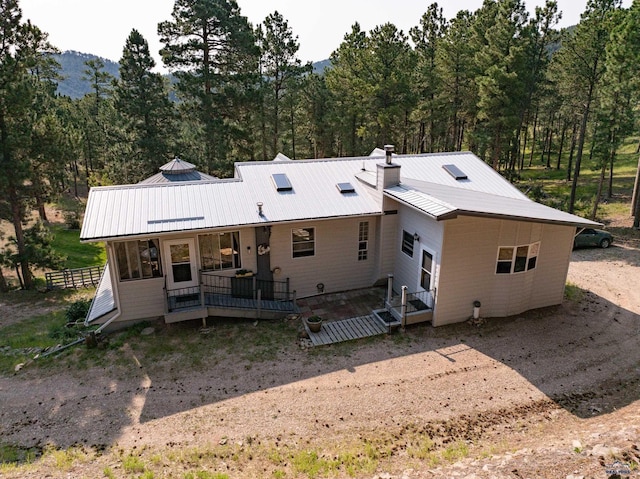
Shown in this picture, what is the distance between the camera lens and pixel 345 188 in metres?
15.9

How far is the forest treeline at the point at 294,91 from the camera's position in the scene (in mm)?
18922

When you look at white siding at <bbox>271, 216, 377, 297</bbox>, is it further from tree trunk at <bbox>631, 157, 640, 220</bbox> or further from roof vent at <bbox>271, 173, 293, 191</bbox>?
tree trunk at <bbox>631, 157, 640, 220</bbox>

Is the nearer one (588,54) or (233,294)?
(233,294)

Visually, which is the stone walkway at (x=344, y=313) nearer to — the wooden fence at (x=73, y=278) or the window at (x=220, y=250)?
the window at (x=220, y=250)

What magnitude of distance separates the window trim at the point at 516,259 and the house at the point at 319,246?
0.04 m

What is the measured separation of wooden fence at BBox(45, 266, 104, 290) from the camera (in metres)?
20.4

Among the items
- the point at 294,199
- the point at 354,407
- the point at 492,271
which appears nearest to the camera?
the point at 354,407

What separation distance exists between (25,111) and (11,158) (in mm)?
2071

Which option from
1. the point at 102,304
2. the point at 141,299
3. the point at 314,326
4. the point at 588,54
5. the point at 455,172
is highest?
the point at 588,54

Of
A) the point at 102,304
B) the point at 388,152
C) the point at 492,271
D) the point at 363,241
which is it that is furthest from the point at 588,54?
the point at 102,304

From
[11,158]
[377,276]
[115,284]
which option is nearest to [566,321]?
[377,276]

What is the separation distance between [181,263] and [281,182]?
470 centimetres

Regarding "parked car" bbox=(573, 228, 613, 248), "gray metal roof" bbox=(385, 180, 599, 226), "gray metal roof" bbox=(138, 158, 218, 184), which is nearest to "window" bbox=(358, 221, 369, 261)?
"gray metal roof" bbox=(385, 180, 599, 226)

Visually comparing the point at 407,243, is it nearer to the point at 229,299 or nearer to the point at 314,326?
the point at 314,326
